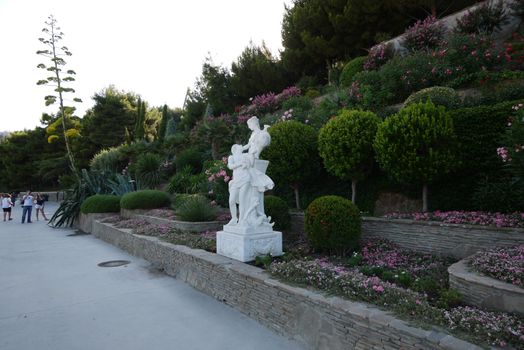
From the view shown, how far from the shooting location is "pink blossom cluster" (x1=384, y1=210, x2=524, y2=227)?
189 inches

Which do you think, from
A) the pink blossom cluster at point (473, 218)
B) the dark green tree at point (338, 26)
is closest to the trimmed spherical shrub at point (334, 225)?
the pink blossom cluster at point (473, 218)

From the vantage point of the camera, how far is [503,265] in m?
3.41

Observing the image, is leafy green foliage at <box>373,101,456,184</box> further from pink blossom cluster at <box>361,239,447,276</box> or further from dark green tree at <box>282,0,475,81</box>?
dark green tree at <box>282,0,475,81</box>

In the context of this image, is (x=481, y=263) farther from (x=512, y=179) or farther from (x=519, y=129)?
(x=512, y=179)

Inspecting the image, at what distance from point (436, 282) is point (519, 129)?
2.41 m

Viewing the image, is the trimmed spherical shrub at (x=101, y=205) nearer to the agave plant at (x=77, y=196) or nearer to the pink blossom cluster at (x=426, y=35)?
the agave plant at (x=77, y=196)

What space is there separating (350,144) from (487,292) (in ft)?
12.9

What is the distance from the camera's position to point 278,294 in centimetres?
367

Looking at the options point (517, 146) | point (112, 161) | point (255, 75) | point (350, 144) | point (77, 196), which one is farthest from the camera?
point (255, 75)

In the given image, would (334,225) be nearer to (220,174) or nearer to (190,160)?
(220,174)

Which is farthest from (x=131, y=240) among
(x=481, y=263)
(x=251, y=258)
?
(x=481, y=263)

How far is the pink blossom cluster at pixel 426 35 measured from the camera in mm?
13367

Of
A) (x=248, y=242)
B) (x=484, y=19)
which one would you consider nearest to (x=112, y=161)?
(x=248, y=242)

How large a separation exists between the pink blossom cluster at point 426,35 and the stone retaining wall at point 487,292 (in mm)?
12134
